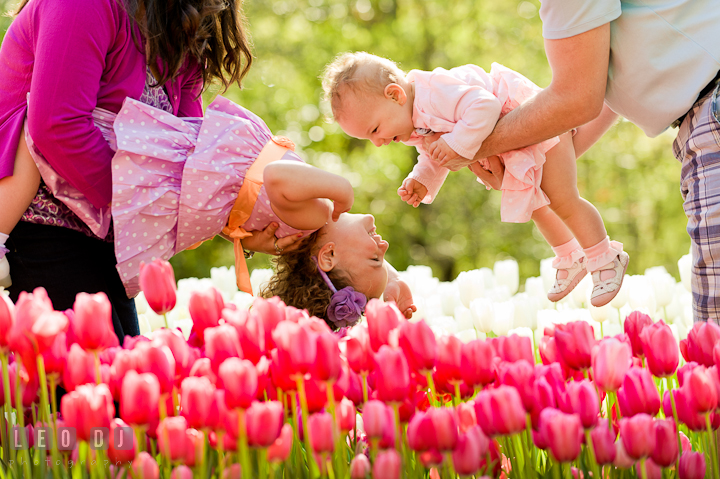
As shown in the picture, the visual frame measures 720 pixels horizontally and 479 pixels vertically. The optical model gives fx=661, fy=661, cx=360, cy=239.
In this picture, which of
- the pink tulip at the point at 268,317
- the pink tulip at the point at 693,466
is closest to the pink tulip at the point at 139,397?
the pink tulip at the point at 268,317

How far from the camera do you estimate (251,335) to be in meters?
1.19

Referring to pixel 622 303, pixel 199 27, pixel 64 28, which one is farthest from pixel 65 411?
pixel 622 303

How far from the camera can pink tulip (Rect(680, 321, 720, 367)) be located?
1.28m

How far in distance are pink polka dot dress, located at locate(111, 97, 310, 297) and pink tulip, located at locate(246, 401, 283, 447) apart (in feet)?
4.10

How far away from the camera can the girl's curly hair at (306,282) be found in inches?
102

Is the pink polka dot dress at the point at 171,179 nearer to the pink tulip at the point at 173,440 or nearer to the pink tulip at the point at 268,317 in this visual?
the pink tulip at the point at 268,317

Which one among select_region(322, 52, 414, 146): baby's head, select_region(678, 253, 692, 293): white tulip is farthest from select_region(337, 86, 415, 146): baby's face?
select_region(678, 253, 692, 293): white tulip

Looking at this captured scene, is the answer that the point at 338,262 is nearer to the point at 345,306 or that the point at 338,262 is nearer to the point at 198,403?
the point at 345,306

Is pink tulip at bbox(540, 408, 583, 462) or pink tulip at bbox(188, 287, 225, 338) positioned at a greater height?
pink tulip at bbox(188, 287, 225, 338)

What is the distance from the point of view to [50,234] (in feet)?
7.13

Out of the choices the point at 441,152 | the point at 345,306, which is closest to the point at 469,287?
the point at 345,306

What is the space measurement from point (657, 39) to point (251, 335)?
1318 mm

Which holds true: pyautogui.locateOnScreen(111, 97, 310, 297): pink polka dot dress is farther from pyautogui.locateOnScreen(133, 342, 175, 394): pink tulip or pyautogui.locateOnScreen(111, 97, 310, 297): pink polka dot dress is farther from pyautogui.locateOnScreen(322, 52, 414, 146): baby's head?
pyautogui.locateOnScreen(133, 342, 175, 394): pink tulip

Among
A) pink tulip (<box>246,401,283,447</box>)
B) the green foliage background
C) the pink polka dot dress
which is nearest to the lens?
pink tulip (<box>246,401,283,447</box>)
